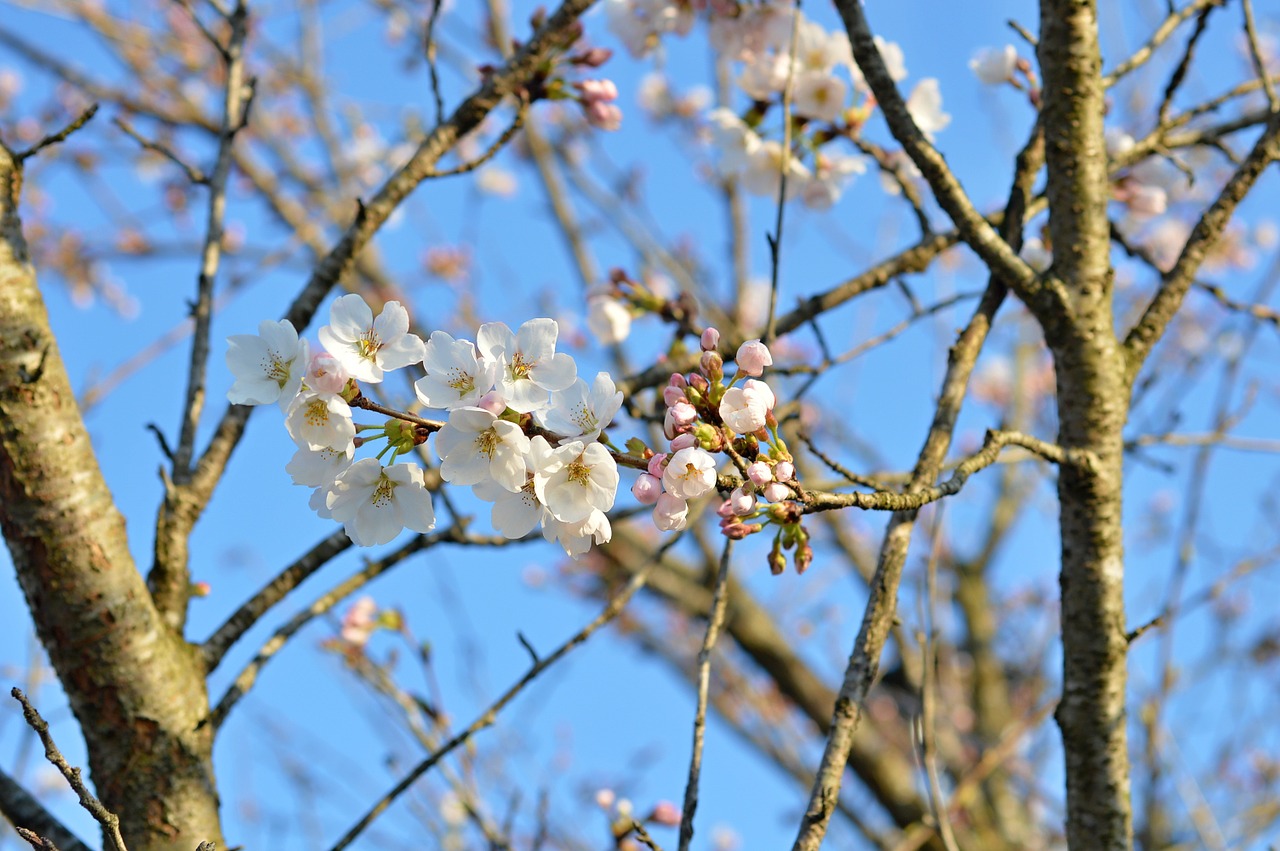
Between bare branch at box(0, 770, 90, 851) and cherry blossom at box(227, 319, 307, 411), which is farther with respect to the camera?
bare branch at box(0, 770, 90, 851)

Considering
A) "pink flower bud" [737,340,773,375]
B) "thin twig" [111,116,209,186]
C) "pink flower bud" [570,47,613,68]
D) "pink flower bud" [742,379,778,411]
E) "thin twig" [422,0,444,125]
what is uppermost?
"pink flower bud" [570,47,613,68]

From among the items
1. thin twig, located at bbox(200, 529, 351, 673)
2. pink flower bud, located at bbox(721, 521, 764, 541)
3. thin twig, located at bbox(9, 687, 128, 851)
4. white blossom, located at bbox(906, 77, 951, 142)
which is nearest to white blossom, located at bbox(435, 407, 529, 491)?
pink flower bud, located at bbox(721, 521, 764, 541)

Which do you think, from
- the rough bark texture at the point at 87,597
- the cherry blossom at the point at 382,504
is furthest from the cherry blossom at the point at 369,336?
the rough bark texture at the point at 87,597

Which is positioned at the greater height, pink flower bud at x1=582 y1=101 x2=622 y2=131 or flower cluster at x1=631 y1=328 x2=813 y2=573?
pink flower bud at x1=582 y1=101 x2=622 y2=131

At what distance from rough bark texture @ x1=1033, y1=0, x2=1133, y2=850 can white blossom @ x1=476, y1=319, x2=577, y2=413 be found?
0.81 meters

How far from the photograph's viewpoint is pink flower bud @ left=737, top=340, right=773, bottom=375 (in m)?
1.01

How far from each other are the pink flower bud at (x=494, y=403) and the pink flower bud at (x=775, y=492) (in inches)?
10.8

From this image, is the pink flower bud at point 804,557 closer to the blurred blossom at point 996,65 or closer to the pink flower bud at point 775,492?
the pink flower bud at point 775,492

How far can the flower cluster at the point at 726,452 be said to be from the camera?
928mm

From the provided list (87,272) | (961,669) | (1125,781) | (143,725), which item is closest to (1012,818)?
(961,669)

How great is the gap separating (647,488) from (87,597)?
0.86 metres

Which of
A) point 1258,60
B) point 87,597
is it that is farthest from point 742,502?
point 1258,60

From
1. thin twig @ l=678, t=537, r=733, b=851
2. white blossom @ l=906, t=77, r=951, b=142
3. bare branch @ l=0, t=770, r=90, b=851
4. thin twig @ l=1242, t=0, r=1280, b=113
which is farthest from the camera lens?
white blossom @ l=906, t=77, r=951, b=142

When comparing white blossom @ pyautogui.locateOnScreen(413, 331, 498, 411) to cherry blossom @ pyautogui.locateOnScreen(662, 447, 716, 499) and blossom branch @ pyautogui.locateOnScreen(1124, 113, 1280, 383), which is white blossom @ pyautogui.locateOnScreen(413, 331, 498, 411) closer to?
cherry blossom @ pyautogui.locateOnScreen(662, 447, 716, 499)
